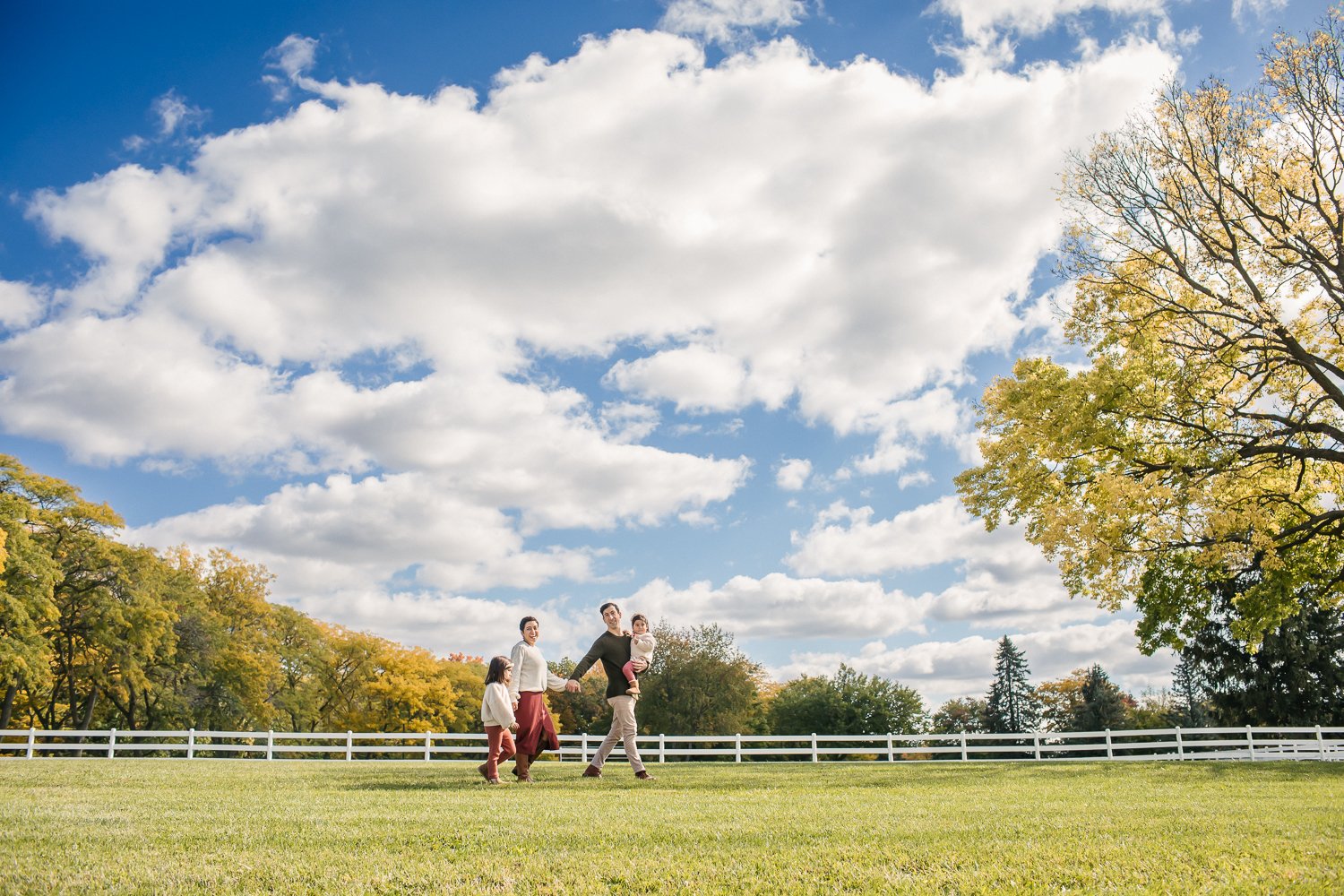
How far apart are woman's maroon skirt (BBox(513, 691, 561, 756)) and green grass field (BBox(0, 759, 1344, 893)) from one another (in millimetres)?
831

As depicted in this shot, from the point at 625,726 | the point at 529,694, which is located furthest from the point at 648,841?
the point at 625,726

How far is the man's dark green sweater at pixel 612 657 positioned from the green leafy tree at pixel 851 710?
105 feet

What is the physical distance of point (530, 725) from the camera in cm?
1156

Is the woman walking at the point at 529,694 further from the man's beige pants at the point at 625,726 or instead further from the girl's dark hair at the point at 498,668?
the man's beige pants at the point at 625,726

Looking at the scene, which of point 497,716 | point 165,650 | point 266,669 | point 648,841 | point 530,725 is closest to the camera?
point 648,841

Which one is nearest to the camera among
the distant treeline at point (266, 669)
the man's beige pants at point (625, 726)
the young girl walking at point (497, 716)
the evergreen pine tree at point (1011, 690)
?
the young girl walking at point (497, 716)

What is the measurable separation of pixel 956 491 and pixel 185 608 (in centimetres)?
3794

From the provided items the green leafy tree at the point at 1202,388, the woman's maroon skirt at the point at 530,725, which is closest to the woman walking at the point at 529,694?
the woman's maroon skirt at the point at 530,725

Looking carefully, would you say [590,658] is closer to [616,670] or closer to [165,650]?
[616,670]

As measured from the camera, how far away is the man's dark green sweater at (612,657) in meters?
11.9

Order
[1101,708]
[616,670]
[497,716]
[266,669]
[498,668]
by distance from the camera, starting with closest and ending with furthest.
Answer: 1. [497,716]
2. [498,668]
3. [616,670]
4. [266,669]
5. [1101,708]

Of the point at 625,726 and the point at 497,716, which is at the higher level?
the point at 497,716

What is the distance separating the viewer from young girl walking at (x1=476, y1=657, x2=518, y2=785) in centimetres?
1140

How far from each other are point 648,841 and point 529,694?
5772 millimetres
